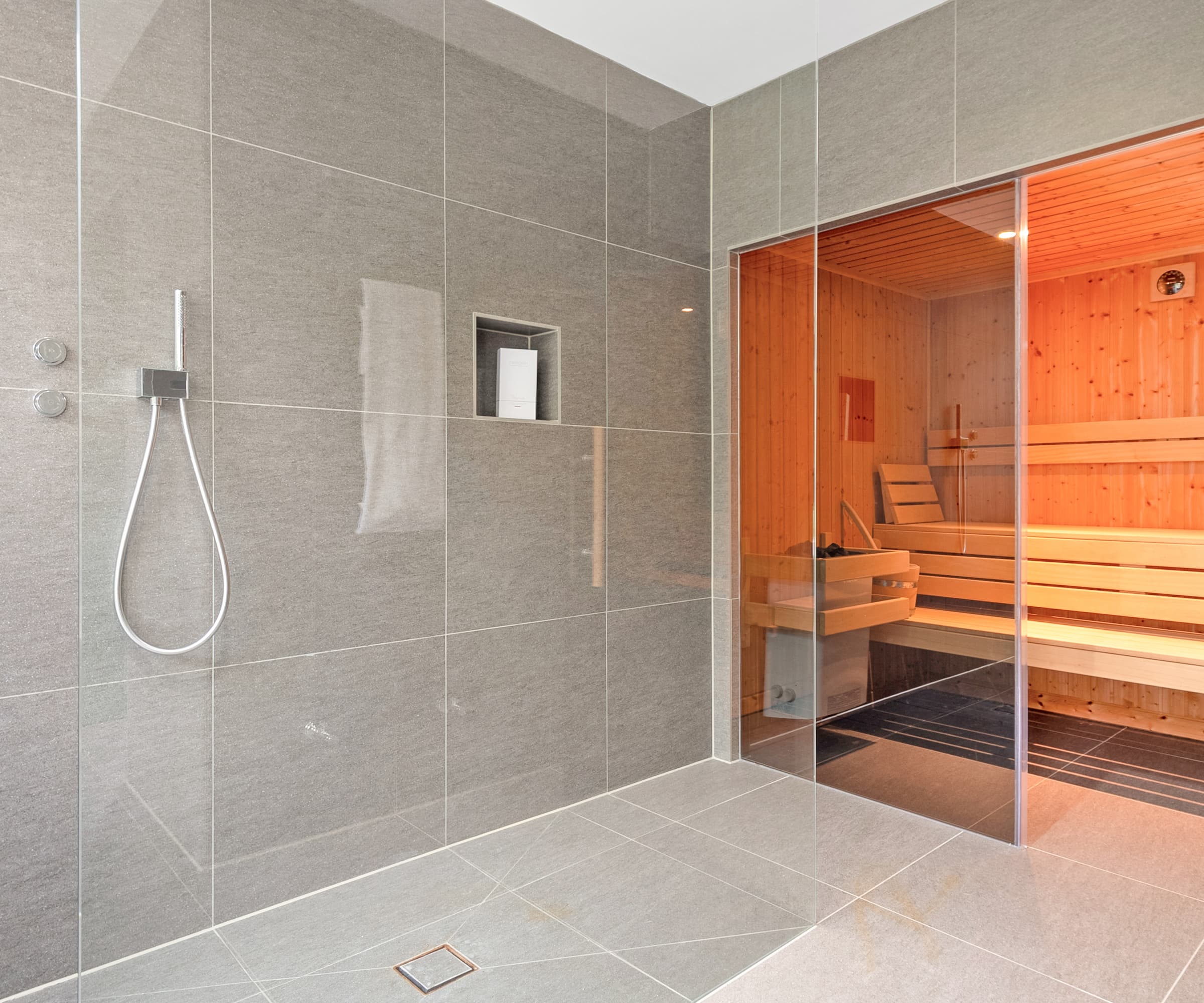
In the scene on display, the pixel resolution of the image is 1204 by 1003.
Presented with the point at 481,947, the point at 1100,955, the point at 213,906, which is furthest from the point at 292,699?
the point at 1100,955

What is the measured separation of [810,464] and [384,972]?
4.93ft

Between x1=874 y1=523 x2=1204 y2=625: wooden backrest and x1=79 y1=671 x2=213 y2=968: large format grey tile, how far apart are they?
211cm

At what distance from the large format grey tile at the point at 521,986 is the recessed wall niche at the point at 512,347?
3.27 ft

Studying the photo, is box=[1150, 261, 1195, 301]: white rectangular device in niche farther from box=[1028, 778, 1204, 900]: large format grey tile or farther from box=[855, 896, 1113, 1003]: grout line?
box=[855, 896, 1113, 1003]: grout line

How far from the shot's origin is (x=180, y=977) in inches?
49.2

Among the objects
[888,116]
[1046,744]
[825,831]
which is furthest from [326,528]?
[1046,744]

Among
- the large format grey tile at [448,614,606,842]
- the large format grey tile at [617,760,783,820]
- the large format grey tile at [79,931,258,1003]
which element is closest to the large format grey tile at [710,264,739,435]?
the large format grey tile at [448,614,606,842]

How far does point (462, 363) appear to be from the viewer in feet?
4.80

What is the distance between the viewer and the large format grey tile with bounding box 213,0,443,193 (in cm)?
125

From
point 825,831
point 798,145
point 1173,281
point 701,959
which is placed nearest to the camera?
point 701,959

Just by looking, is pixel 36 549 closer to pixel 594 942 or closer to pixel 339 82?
pixel 339 82

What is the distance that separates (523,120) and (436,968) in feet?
5.17

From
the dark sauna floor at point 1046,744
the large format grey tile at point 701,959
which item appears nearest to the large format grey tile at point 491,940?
the large format grey tile at point 701,959

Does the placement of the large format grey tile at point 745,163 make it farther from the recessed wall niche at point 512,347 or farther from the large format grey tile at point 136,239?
the large format grey tile at point 136,239
